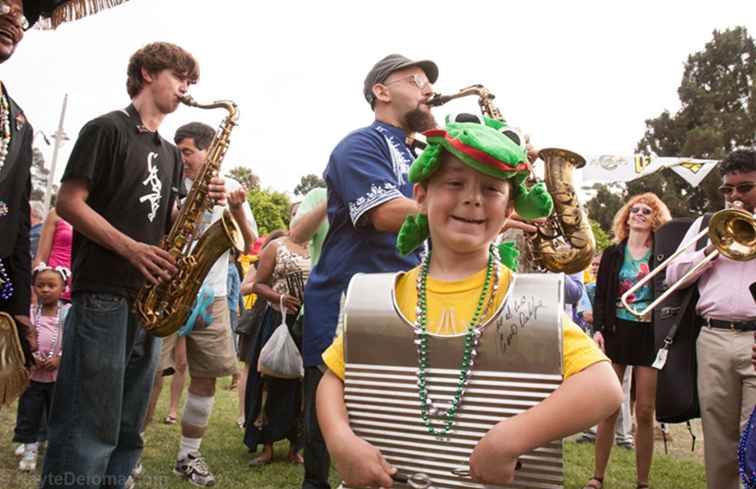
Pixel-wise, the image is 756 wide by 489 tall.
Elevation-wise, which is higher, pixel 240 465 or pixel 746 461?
pixel 746 461

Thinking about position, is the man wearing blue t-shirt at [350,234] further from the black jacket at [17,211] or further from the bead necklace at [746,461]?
the bead necklace at [746,461]

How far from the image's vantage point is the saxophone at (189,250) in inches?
143

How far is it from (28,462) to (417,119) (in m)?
3.75

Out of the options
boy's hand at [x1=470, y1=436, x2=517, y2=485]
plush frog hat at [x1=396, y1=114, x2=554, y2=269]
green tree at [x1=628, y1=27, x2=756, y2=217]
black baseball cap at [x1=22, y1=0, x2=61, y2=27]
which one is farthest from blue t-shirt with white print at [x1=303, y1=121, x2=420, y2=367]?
green tree at [x1=628, y1=27, x2=756, y2=217]

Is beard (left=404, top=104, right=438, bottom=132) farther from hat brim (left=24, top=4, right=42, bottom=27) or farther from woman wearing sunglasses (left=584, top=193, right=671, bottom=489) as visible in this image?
woman wearing sunglasses (left=584, top=193, right=671, bottom=489)

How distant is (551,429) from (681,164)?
9.28 m

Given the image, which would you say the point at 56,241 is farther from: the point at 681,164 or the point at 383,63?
the point at 681,164

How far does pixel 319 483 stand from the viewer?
9.78 ft

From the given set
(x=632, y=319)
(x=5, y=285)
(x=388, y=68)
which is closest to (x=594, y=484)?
(x=632, y=319)

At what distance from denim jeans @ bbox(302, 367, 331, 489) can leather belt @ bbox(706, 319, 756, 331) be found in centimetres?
279

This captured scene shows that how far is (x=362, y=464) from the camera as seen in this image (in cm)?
183

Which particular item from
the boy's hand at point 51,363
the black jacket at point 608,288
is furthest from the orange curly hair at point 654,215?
the boy's hand at point 51,363

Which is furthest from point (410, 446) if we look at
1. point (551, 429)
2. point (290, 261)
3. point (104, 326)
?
point (290, 261)

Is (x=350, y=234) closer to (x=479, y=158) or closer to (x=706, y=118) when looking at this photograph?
(x=479, y=158)
